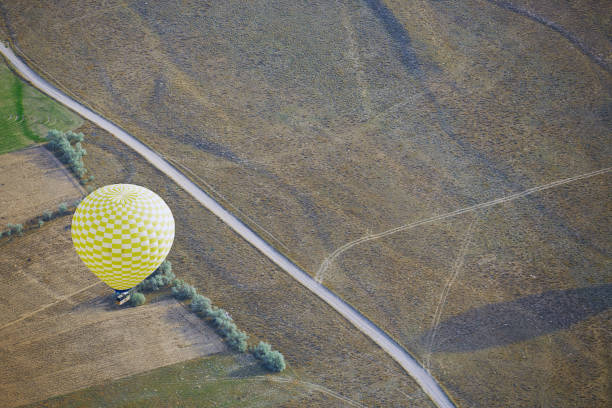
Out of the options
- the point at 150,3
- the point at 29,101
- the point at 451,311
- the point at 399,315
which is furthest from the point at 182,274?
the point at 150,3

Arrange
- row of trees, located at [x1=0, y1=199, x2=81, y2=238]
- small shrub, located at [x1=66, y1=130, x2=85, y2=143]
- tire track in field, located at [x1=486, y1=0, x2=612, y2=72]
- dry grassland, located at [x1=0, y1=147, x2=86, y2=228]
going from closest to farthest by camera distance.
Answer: row of trees, located at [x1=0, y1=199, x2=81, y2=238], dry grassland, located at [x1=0, y1=147, x2=86, y2=228], small shrub, located at [x1=66, y1=130, x2=85, y2=143], tire track in field, located at [x1=486, y1=0, x2=612, y2=72]

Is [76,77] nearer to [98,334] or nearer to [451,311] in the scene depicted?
[98,334]

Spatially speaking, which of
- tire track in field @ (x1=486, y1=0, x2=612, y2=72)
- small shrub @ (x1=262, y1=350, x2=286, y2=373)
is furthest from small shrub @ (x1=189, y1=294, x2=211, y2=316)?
tire track in field @ (x1=486, y1=0, x2=612, y2=72)

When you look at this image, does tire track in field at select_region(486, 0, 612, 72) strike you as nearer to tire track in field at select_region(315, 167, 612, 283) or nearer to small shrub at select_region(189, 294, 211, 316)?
tire track in field at select_region(315, 167, 612, 283)

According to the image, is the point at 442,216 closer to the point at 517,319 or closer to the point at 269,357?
the point at 517,319

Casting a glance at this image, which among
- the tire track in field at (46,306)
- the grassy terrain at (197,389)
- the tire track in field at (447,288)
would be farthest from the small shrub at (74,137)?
the tire track in field at (447,288)

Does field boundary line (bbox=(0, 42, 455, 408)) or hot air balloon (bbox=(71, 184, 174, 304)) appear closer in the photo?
hot air balloon (bbox=(71, 184, 174, 304))

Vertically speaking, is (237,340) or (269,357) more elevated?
(237,340)

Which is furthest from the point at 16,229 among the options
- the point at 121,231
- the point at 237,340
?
the point at 237,340
